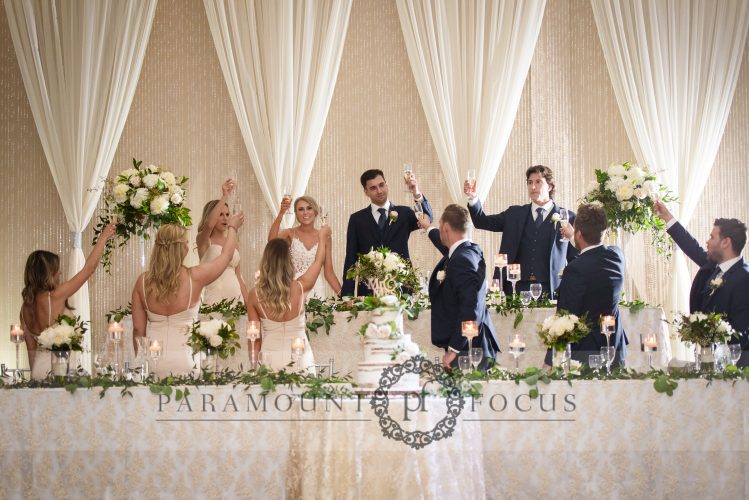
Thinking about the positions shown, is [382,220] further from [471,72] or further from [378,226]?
[471,72]

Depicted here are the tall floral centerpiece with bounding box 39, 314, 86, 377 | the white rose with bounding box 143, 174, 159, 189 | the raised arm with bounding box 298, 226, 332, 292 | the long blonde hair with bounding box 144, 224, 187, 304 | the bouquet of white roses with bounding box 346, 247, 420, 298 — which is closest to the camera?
the tall floral centerpiece with bounding box 39, 314, 86, 377

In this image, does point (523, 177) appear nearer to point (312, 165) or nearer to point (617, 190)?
point (312, 165)

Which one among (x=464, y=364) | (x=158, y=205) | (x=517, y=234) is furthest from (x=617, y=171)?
(x=158, y=205)

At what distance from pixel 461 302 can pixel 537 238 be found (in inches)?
95.0

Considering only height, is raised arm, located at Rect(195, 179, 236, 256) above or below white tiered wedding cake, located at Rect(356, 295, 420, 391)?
above

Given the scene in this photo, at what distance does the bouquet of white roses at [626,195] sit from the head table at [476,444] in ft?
8.18

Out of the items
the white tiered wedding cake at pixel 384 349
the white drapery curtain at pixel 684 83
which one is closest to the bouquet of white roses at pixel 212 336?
the white tiered wedding cake at pixel 384 349

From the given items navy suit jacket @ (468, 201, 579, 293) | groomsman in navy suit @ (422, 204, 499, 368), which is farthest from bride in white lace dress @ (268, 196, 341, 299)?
groomsman in navy suit @ (422, 204, 499, 368)

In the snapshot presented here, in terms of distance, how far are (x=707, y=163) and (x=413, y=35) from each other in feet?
11.0

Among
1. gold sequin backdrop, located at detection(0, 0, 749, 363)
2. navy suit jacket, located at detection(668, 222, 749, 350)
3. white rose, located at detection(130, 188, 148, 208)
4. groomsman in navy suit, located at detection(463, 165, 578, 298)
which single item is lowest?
navy suit jacket, located at detection(668, 222, 749, 350)

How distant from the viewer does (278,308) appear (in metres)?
6.01

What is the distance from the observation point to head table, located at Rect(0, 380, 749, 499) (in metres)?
5.13

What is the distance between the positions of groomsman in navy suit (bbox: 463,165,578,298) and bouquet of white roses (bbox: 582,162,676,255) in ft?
1.85

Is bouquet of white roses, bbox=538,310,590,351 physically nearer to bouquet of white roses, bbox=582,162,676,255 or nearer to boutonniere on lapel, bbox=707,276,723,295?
boutonniere on lapel, bbox=707,276,723,295
